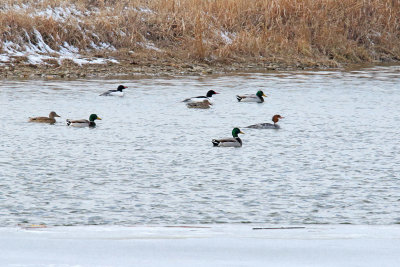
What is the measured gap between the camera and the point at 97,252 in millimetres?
6953

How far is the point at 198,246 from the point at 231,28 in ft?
83.4

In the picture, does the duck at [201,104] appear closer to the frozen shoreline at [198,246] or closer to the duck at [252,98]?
the duck at [252,98]

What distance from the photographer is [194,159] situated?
1427cm

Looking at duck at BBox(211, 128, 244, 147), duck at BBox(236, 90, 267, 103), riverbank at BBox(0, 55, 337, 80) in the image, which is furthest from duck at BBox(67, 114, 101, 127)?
riverbank at BBox(0, 55, 337, 80)

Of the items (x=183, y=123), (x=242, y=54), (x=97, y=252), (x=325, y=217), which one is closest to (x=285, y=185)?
(x=325, y=217)

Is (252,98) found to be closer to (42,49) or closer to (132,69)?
(132,69)

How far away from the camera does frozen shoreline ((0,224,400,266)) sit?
6.58 m

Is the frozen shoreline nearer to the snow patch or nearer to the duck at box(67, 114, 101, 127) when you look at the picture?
the duck at box(67, 114, 101, 127)

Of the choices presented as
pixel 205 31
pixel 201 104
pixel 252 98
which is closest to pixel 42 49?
pixel 205 31

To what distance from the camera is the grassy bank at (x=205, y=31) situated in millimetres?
29516

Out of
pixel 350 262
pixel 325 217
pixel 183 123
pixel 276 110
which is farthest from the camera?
pixel 276 110

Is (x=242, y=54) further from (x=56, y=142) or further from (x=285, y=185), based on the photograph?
(x=285, y=185)

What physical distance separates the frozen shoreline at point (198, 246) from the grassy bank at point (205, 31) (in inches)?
833

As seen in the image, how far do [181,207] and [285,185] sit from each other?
2118 mm
